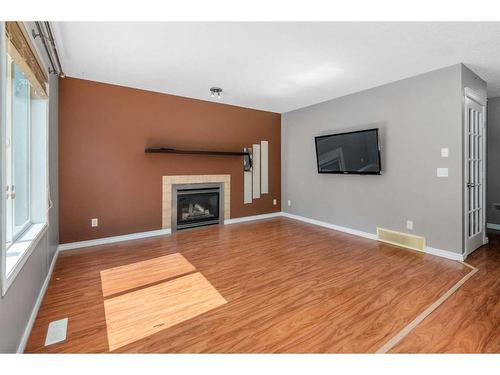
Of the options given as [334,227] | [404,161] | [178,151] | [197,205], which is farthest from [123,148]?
[404,161]

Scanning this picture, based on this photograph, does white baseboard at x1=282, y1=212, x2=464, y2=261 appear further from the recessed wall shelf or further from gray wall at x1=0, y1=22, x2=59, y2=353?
gray wall at x1=0, y1=22, x2=59, y2=353

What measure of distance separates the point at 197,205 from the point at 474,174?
428 centimetres

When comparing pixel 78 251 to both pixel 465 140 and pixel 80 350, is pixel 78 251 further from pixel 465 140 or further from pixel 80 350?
pixel 465 140

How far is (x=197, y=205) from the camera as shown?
15.6 feet

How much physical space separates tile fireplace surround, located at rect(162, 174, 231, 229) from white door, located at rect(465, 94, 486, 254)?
3682mm

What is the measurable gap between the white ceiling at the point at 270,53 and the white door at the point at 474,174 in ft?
1.75

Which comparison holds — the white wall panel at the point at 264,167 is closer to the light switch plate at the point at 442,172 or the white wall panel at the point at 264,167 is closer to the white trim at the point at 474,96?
the light switch plate at the point at 442,172

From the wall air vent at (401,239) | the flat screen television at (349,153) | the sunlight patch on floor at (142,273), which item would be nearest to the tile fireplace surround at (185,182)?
the sunlight patch on floor at (142,273)

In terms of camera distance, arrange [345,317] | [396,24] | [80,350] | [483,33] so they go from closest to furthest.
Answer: [80,350] → [345,317] → [396,24] → [483,33]

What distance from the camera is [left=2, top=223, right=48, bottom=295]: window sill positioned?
1466 millimetres

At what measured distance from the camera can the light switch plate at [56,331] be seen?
1.66 metres

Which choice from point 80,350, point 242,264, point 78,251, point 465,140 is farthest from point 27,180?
point 465,140

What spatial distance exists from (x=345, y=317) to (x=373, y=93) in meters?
A: 3.40

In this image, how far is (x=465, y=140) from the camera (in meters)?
3.04
